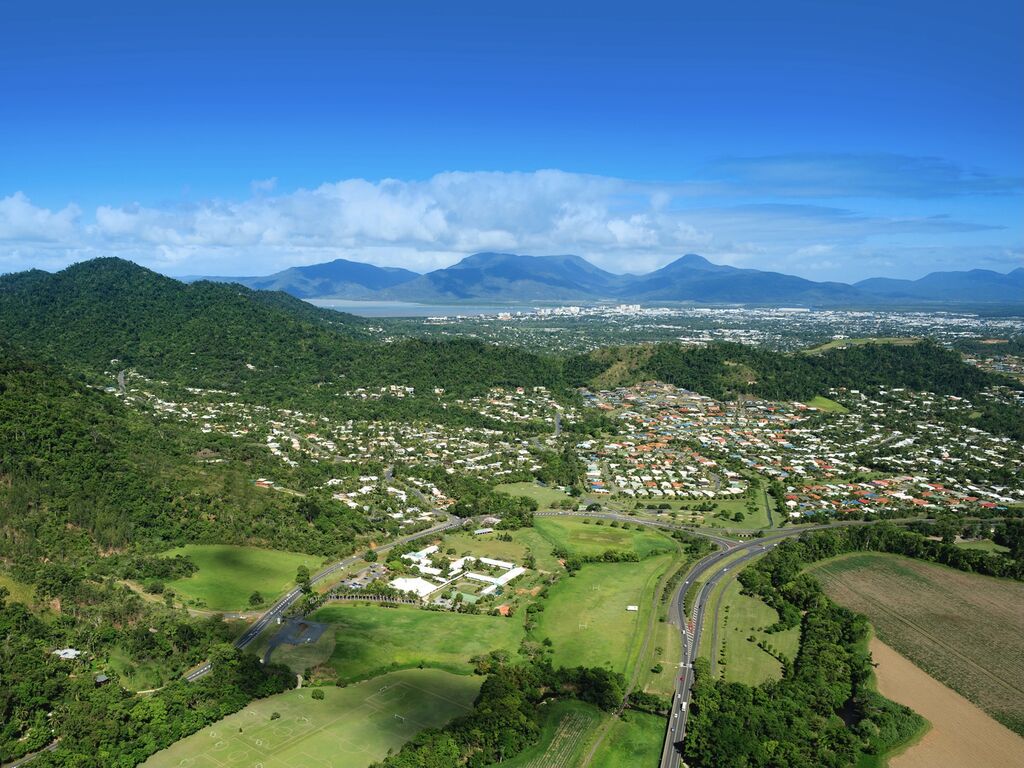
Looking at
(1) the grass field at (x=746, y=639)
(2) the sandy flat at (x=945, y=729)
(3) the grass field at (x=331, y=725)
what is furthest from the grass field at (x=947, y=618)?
(3) the grass field at (x=331, y=725)

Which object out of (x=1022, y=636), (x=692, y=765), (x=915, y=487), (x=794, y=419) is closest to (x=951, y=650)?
(x=1022, y=636)

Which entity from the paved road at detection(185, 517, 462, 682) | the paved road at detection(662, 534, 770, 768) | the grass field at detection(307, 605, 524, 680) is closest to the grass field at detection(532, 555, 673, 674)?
the paved road at detection(662, 534, 770, 768)

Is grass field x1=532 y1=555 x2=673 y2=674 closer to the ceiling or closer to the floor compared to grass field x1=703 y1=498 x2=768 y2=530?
closer to the floor

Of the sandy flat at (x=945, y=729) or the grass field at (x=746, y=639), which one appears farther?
the grass field at (x=746, y=639)

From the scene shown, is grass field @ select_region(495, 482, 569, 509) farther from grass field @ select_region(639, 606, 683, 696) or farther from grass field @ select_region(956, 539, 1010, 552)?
grass field @ select_region(956, 539, 1010, 552)

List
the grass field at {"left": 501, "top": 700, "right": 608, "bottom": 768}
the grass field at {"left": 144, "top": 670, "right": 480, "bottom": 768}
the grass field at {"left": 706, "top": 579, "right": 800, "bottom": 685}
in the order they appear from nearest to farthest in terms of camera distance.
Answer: the grass field at {"left": 144, "top": 670, "right": 480, "bottom": 768} < the grass field at {"left": 501, "top": 700, "right": 608, "bottom": 768} < the grass field at {"left": 706, "top": 579, "right": 800, "bottom": 685}

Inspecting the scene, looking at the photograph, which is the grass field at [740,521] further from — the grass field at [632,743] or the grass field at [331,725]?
the grass field at [331,725]

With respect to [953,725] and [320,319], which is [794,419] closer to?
[953,725]
